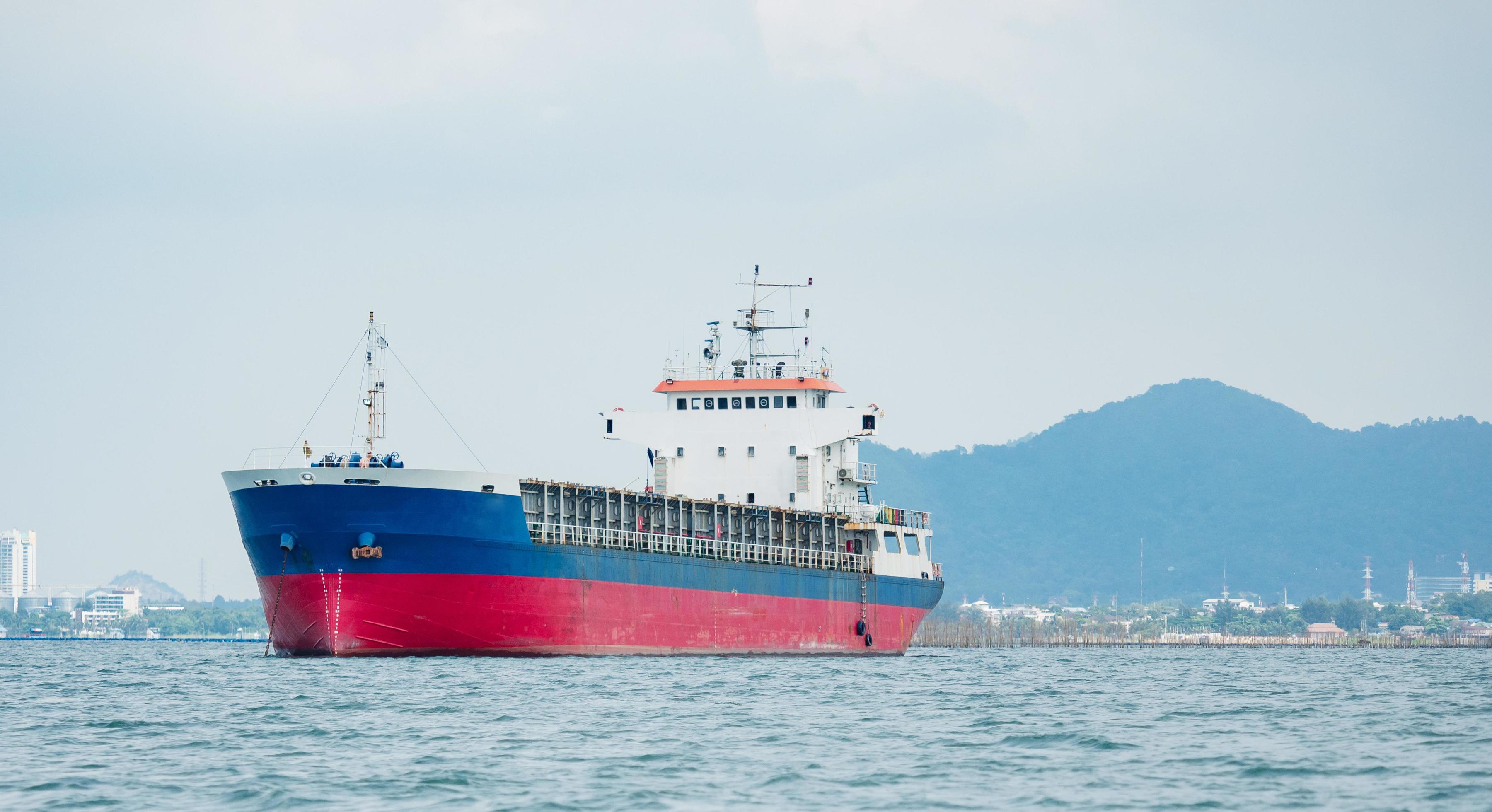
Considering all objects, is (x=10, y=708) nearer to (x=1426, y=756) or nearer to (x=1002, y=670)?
(x=1426, y=756)

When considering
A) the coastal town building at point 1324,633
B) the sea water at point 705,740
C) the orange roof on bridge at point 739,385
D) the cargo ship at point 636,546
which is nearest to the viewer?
the sea water at point 705,740

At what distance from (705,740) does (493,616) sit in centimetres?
1678

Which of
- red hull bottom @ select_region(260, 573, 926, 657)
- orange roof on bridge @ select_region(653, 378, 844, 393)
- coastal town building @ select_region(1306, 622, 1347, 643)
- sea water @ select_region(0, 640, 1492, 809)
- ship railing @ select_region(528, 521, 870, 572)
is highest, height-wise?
orange roof on bridge @ select_region(653, 378, 844, 393)

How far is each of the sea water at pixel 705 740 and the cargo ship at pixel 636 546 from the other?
1433 mm

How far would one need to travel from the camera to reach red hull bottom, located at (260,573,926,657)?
4012cm

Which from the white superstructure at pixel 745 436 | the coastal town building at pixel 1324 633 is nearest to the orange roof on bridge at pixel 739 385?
the white superstructure at pixel 745 436

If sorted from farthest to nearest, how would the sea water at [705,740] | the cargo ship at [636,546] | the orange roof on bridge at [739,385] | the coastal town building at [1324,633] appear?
the coastal town building at [1324,633]
the orange roof on bridge at [739,385]
the cargo ship at [636,546]
the sea water at [705,740]

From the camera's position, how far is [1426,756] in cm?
2422

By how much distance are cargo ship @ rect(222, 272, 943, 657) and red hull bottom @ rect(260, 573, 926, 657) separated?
5 centimetres

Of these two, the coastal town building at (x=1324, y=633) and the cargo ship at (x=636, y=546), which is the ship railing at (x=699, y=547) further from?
the coastal town building at (x=1324, y=633)

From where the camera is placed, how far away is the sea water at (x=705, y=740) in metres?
20.6

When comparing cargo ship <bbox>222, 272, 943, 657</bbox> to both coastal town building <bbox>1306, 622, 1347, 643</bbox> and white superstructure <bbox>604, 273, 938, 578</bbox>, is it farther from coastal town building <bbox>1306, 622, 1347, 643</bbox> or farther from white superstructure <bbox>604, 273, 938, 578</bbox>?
coastal town building <bbox>1306, 622, 1347, 643</bbox>

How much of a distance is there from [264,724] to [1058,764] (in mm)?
12274

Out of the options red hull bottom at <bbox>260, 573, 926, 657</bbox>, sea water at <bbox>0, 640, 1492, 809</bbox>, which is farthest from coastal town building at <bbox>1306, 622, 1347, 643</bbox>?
sea water at <bbox>0, 640, 1492, 809</bbox>
